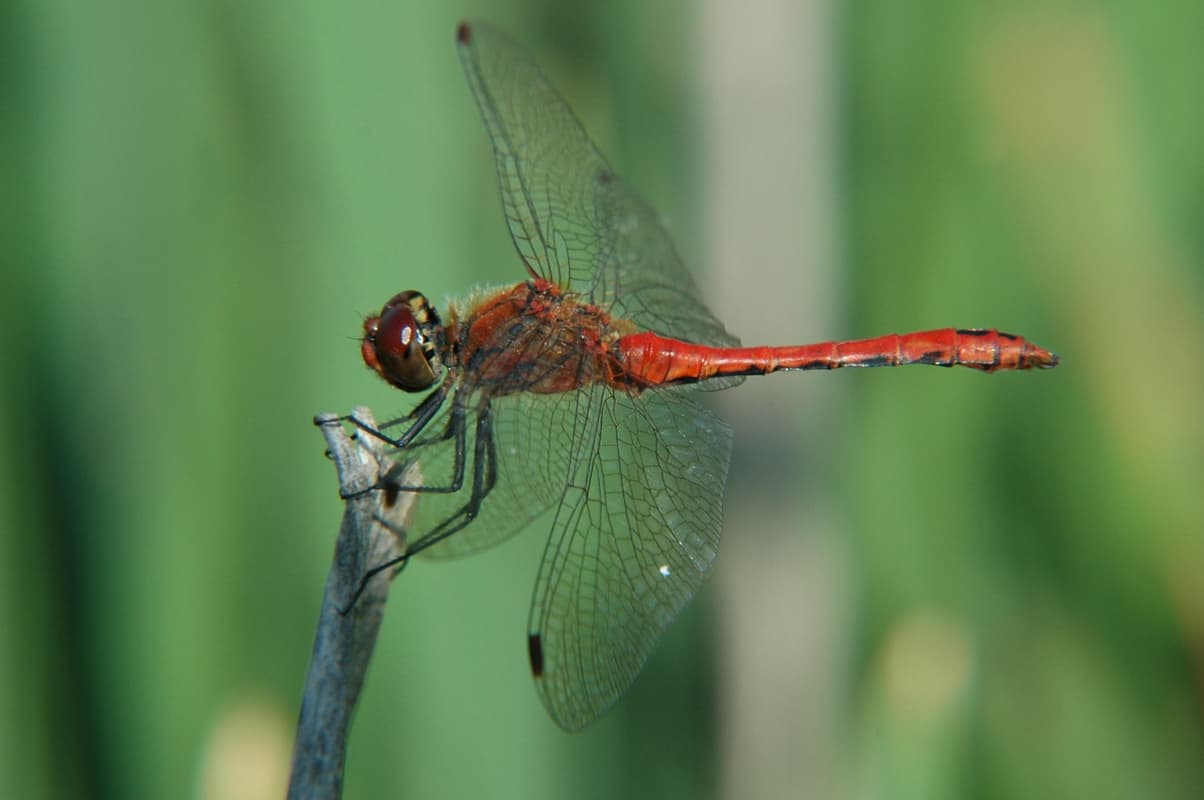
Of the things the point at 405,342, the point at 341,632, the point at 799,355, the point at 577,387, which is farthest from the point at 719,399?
the point at 341,632

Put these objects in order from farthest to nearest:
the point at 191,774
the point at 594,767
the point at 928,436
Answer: the point at 928,436 → the point at 594,767 → the point at 191,774

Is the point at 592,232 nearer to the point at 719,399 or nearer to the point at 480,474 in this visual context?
the point at 719,399

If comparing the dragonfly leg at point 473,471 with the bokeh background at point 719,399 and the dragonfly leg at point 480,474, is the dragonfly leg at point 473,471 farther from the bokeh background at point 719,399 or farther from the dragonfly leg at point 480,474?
the bokeh background at point 719,399

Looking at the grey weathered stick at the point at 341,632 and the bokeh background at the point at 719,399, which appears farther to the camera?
the bokeh background at the point at 719,399

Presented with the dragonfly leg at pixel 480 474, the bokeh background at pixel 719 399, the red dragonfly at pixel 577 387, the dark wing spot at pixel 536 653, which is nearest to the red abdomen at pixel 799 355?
the red dragonfly at pixel 577 387

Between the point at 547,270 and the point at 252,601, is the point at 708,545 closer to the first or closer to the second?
the point at 547,270

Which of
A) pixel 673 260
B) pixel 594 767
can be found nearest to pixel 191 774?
pixel 594 767
